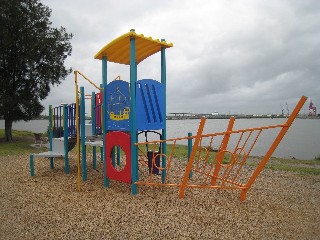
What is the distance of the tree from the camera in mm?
18719

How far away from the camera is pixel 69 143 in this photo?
9234mm

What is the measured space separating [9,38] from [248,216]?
18693 mm

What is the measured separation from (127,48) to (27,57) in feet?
47.4

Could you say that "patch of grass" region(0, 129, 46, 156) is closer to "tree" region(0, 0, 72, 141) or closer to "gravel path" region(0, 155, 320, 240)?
"tree" region(0, 0, 72, 141)

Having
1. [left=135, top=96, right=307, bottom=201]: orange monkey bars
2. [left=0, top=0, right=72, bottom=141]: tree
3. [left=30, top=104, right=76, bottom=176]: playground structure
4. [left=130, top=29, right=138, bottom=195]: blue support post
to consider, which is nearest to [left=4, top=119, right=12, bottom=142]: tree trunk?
[left=0, top=0, right=72, bottom=141]: tree

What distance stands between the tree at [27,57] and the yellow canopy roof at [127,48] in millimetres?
13342

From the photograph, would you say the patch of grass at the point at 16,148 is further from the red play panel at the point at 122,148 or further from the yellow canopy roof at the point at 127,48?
the yellow canopy roof at the point at 127,48

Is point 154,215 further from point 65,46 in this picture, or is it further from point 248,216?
point 65,46

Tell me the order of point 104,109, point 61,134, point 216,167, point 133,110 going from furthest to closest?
point 61,134 → point 104,109 → point 216,167 → point 133,110

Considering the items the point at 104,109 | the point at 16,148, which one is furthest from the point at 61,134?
the point at 16,148

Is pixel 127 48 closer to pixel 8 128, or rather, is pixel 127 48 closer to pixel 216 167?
pixel 216 167

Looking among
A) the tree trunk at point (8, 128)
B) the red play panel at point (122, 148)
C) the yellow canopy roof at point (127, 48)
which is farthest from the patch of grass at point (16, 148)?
the yellow canopy roof at point (127, 48)

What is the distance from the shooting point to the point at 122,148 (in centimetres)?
662

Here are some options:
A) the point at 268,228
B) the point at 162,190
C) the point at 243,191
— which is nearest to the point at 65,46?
the point at 162,190
